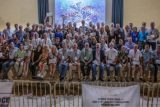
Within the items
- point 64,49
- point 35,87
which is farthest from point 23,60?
point 35,87

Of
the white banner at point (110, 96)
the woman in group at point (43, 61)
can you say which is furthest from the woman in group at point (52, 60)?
the white banner at point (110, 96)

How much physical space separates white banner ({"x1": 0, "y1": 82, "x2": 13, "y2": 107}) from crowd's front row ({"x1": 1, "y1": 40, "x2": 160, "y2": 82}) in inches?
179

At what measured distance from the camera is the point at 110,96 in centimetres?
861

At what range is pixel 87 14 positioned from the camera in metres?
19.5

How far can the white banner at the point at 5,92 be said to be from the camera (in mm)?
8984

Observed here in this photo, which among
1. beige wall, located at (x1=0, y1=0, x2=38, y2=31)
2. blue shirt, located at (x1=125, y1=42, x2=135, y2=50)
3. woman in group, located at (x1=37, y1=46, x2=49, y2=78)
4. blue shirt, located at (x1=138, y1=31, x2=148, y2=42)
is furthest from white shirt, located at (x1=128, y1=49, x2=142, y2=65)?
beige wall, located at (x1=0, y1=0, x2=38, y2=31)

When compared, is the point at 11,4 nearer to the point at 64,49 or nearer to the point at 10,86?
the point at 64,49

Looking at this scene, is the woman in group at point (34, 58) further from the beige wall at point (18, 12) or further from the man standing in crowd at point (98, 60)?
the beige wall at point (18, 12)

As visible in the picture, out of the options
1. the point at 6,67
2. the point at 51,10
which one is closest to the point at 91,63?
the point at 6,67

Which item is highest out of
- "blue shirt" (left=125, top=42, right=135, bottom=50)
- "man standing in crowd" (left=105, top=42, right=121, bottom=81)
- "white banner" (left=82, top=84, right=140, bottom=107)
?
"blue shirt" (left=125, top=42, right=135, bottom=50)

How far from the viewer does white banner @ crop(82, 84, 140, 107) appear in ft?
28.2

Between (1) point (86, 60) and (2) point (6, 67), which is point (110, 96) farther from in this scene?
(2) point (6, 67)

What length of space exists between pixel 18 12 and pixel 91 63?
766 cm

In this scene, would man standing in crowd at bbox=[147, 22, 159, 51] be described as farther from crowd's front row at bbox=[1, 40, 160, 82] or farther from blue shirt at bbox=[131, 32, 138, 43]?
crowd's front row at bbox=[1, 40, 160, 82]
